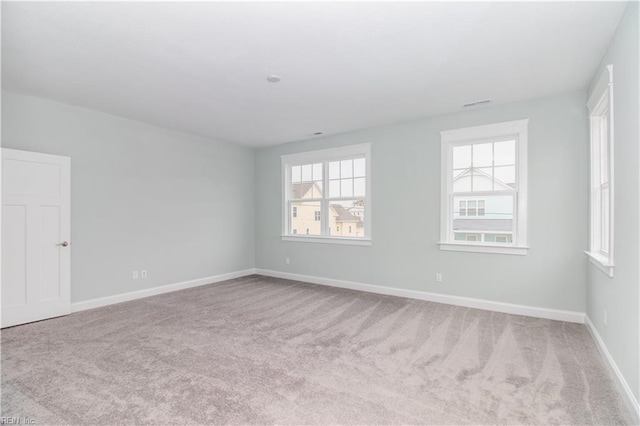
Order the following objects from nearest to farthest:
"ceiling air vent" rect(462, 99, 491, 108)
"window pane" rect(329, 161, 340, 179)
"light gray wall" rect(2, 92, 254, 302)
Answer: "ceiling air vent" rect(462, 99, 491, 108)
"light gray wall" rect(2, 92, 254, 302)
"window pane" rect(329, 161, 340, 179)

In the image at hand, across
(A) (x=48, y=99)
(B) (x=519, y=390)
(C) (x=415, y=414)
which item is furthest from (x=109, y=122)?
(B) (x=519, y=390)

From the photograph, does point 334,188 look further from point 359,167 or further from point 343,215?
point 359,167

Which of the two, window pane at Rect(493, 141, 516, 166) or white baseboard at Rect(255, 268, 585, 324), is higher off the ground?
window pane at Rect(493, 141, 516, 166)

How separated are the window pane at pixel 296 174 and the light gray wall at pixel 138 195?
3.23 ft

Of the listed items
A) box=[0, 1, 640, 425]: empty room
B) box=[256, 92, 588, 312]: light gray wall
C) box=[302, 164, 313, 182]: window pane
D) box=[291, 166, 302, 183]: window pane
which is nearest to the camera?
box=[0, 1, 640, 425]: empty room

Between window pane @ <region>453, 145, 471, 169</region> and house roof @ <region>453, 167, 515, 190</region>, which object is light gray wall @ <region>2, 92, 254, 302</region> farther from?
house roof @ <region>453, 167, 515, 190</region>

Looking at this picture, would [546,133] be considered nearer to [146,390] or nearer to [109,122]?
[146,390]

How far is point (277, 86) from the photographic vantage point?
360 centimetres

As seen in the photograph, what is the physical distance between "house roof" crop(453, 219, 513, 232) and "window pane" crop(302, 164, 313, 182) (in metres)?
2.75

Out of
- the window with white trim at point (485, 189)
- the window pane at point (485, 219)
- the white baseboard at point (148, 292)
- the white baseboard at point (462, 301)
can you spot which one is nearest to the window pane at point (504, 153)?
the window with white trim at point (485, 189)

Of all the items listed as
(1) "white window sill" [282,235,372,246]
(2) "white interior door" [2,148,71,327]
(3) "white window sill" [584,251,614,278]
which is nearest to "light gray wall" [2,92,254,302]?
(2) "white interior door" [2,148,71,327]

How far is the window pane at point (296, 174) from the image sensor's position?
6.41 m

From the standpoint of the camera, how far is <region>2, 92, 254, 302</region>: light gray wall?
4203mm

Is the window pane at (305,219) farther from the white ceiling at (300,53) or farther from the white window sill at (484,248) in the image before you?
the white window sill at (484,248)
